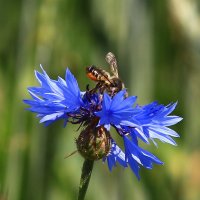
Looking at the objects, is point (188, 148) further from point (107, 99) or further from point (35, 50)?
point (107, 99)

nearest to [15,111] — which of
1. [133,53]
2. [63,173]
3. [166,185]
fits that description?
[63,173]

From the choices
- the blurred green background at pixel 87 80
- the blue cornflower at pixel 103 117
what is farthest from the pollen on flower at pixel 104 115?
the blurred green background at pixel 87 80

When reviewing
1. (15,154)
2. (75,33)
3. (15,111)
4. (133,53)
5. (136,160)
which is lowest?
(136,160)

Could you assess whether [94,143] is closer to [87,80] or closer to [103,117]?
[103,117]

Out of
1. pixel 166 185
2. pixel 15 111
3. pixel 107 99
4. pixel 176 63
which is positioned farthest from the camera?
pixel 176 63

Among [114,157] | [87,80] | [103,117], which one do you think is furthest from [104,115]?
[87,80]
